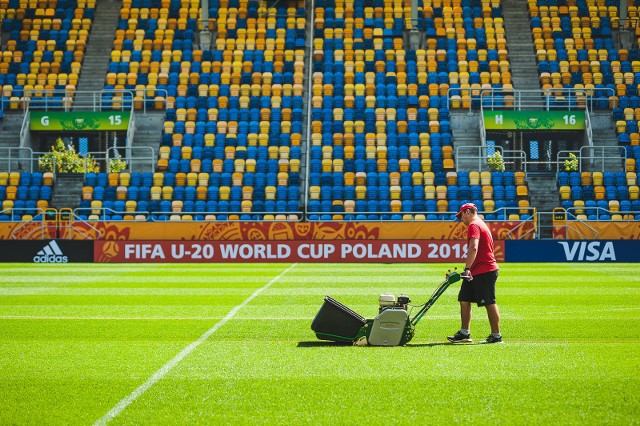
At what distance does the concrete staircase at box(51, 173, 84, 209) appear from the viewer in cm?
3350

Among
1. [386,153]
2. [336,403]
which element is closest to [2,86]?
[386,153]

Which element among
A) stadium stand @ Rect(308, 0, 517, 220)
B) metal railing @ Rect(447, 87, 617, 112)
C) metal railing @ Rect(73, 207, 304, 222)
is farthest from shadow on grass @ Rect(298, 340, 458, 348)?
metal railing @ Rect(447, 87, 617, 112)

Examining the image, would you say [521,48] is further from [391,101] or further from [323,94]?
[323,94]

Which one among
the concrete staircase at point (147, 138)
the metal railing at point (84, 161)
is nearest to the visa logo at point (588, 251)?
the metal railing at point (84, 161)

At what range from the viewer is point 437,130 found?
3622 centimetres

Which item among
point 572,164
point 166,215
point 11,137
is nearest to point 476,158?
point 572,164

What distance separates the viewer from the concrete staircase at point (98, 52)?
39500 millimetres

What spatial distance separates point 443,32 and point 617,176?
12.6m

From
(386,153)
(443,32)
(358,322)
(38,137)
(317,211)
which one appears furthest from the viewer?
(443,32)

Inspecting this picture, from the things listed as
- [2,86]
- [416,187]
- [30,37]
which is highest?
[30,37]

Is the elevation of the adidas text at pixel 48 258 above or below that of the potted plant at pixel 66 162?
below

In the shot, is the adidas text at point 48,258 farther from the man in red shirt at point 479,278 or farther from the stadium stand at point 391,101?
the man in red shirt at point 479,278

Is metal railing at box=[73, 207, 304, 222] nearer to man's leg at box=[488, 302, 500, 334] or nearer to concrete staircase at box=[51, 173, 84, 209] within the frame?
concrete staircase at box=[51, 173, 84, 209]

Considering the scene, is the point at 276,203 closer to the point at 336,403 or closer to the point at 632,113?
the point at 632,113
